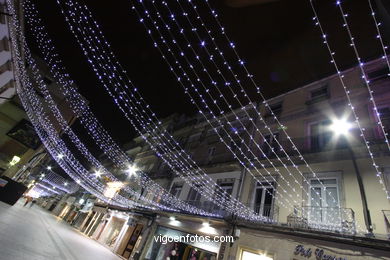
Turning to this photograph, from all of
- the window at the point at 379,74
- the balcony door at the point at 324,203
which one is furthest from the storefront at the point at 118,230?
the window at the point at 379,74

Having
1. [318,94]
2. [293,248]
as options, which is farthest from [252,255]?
[318,94]

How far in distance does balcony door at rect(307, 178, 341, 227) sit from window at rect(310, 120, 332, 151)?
57.7 inches

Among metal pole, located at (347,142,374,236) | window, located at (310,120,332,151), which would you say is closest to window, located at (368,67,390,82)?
window, located at (310,120,332,151)

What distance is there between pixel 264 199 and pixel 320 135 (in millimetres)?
3804

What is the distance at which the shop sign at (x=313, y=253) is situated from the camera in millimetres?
5963

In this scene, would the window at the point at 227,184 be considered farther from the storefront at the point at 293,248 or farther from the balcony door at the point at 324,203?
the balcony door at the point at 324,203

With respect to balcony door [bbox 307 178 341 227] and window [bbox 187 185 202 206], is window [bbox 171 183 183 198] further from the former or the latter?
balcony door [bbox 307 178 341 227]

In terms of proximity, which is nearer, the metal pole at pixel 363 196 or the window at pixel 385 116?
the metal pole at pixel 363 196

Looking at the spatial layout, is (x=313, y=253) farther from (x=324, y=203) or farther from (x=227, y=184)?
(x=227, y=184)

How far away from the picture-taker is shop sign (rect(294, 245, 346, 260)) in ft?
19.6

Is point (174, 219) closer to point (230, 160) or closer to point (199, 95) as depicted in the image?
point (230, 160)

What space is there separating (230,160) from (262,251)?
5202 mm

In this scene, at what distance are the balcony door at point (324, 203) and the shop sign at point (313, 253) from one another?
84cm

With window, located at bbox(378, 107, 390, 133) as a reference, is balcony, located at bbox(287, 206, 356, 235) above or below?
below
